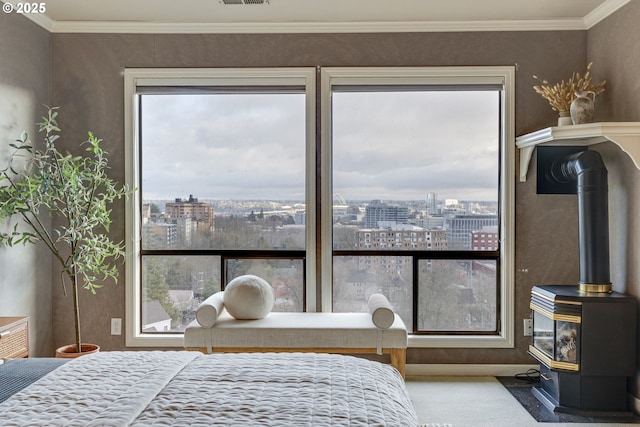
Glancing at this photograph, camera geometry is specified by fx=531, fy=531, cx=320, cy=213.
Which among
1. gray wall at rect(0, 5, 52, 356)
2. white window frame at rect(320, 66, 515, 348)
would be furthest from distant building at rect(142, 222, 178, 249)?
white window frame at rect(320, 66, 515, 348)

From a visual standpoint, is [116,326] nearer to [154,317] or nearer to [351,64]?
[154,317]

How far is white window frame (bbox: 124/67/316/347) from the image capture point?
13.1 feet

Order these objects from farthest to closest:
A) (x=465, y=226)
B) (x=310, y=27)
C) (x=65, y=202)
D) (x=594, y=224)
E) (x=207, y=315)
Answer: (x=465, y=226)
(x=310, y=27)
(x=65, y=202)
(x=207, y=315)
(x=594, y=224)

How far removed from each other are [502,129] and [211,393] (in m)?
3.13

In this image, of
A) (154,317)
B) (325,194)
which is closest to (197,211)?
(154,317)

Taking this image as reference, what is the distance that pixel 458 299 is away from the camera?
13.3ft

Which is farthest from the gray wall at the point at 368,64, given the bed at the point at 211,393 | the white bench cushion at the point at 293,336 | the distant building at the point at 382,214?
the bed at the point at 211,393

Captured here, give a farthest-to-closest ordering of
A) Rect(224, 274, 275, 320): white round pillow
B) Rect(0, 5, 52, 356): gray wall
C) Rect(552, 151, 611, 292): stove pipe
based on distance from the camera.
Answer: Rect(224, 274, 275, 320): white round pillow, Rect(0, 5, 52, 356): gray wall, Rect(552, 151, 611, 292): stove pipe

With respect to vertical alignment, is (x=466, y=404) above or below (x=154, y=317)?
Result: below

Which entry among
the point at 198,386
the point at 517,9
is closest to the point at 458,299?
the point at 517,9

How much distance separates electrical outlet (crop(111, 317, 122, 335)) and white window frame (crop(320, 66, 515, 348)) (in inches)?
72.7

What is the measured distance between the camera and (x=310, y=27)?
3.96 m

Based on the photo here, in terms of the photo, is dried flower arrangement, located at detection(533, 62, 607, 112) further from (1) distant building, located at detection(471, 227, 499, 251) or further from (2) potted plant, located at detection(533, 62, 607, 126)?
(1) distant building, located at detection(471, 227, 499, 251)

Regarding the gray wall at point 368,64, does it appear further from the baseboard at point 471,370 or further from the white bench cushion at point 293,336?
the white bench cushion at point 293,336
